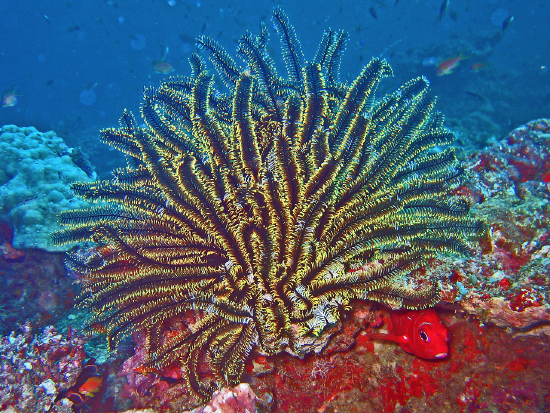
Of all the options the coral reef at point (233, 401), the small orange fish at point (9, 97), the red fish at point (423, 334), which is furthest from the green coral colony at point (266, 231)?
the small orange fish at point (9, 97)

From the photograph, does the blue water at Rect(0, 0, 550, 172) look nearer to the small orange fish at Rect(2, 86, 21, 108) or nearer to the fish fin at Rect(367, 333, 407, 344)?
the small orange fish at Rect(2, 86, 21, 108)

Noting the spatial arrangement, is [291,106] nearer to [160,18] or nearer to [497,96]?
[497,96]

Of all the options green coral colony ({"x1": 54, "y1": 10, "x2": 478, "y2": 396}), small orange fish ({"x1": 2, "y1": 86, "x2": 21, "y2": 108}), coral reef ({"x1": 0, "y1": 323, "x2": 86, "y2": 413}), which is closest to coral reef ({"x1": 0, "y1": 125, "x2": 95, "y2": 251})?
coral reef ({"x1": 0, "y1": 323, "x2": 86, "y2": 413})

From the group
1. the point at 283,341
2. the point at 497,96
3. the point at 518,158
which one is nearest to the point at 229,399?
the point at 283,341

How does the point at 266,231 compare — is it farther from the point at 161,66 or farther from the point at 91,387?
the point at 161,66

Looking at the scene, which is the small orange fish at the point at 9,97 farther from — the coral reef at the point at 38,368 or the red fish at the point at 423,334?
the red fish at the point at 423,334

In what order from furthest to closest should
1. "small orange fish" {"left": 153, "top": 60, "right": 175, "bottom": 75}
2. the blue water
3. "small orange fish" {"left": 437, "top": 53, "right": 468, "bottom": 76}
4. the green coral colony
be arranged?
the blue water → "small orange fish" {"left": 153, "top": 60, "right": 175, "bottom": 75} → "small orange fish" {"left": 437, "top": 53, "right": 468, "bottom": 76} → the green coral colony

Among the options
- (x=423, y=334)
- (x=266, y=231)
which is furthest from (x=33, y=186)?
(x=423, y=334)
